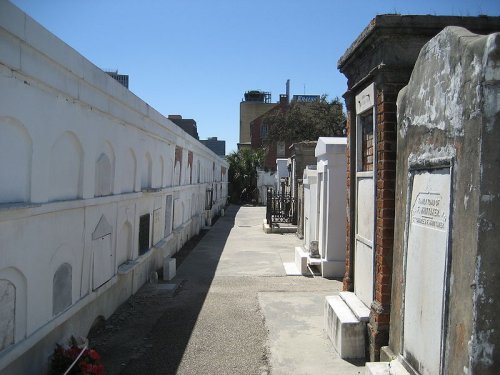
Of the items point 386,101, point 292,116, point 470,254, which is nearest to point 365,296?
point 386,101

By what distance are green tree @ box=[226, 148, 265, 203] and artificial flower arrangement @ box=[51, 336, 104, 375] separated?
35078 mm

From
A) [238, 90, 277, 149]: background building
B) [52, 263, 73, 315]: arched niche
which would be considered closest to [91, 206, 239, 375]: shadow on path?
[52, 263, 73, 315]: arched niche

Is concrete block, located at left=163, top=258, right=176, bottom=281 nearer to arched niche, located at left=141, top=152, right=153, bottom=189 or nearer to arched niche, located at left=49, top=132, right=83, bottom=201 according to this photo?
arched niche, located at left=141, top=152, right=153, bottom=189

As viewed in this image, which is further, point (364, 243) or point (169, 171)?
point (169, 171)

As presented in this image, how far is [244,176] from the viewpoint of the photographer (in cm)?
3959

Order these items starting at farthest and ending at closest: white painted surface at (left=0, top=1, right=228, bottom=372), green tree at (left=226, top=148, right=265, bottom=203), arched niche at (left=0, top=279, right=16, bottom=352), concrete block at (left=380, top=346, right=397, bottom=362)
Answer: green tree at (left=226, top=148, right=265, bottom=203)
concrete block at (left=380, top=346, right=397, bottom=362)
white painted surface at (left=0, top=1, right=228, bottom=372)
arched niche at (left=0, top=279, right=16, bottom=352)

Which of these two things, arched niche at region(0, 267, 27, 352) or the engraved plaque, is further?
the engraved plaque

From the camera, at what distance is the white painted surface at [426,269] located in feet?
10.0

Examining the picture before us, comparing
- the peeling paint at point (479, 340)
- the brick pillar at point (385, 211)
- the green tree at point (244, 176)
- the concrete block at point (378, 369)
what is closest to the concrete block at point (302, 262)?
the brick pillar at point (385, 211)

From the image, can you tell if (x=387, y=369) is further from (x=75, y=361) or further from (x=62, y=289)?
(x=62, y=289)

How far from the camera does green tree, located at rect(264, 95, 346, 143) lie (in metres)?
35.4

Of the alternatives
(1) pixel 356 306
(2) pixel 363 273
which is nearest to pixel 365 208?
(2) pixel 363 273

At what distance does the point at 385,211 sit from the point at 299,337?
6.84ft

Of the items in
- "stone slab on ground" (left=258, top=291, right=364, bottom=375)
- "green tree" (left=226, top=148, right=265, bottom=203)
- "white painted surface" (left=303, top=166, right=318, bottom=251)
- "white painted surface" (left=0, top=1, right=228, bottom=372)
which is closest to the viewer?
"white painted surface" (left=0, top=1, right=228, bottom=372)
